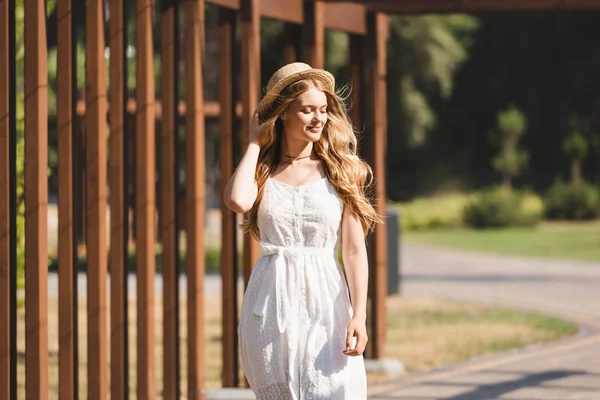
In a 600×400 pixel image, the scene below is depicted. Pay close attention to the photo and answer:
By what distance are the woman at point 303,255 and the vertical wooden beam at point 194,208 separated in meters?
2.60

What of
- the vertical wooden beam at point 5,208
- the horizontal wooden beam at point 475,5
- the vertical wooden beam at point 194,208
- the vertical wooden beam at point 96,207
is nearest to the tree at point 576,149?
the horizontal wooden beam at point 475,5

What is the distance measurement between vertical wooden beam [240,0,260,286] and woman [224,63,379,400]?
3077mm

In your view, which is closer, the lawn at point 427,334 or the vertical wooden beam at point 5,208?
the vertical wooden beam at point 5,208

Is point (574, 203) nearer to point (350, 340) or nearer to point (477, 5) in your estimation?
point (477, 5)

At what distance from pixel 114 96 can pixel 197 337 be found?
151 centimetres

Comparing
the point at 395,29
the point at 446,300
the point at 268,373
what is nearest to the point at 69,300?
the point at 268,373

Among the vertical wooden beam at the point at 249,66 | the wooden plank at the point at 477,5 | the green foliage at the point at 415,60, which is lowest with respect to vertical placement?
the vertical wooden beam at the point at 249,66

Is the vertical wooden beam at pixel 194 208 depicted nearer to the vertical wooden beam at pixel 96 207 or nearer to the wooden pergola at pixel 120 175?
the wooden pergola at pixel 120 175

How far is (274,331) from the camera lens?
434 cm

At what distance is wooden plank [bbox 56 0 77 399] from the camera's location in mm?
5770

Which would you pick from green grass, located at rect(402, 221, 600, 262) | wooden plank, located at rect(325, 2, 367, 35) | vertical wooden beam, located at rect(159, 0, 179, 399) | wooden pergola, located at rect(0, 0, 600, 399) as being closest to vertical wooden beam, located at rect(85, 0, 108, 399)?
wooden pergola, located at rect(0, 0, 600, 399)

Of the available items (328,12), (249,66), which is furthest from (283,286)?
(328,12)

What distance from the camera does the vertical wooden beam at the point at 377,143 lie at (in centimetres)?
943

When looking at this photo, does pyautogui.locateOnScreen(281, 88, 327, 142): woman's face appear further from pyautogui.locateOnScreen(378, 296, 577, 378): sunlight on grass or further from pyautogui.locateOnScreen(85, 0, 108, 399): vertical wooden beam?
pyautogui.locateOnScreen(378, 296, 577, 378): sunlight on grass
